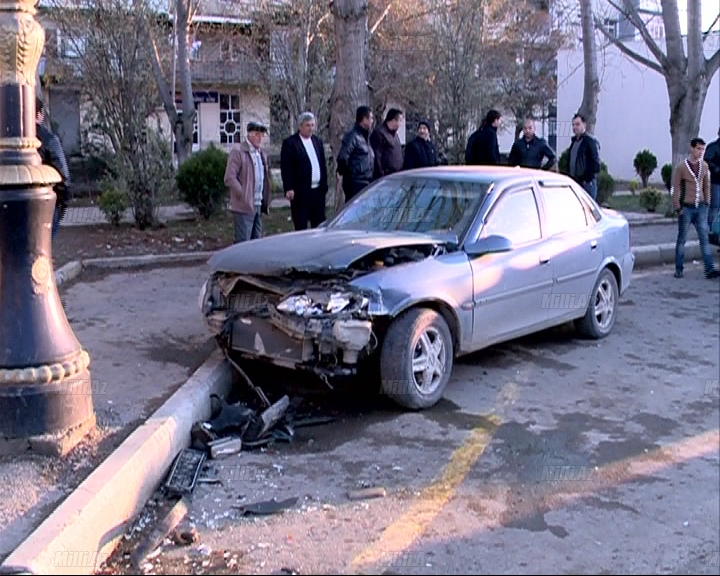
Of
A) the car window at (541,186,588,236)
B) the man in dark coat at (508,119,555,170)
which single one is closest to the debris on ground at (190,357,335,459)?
the car window at (541,186,588,236)

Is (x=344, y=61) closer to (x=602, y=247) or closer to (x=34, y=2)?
(x=602, y=247)

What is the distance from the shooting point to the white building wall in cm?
3409

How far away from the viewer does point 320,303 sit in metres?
6.63

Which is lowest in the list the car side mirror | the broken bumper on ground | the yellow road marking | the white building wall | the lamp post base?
the yellow road marking

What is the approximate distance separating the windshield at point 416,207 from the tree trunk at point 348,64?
4819 millimetres

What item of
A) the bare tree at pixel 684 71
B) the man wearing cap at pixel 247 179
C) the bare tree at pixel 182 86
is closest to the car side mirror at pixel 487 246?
the man wearing cap at pixel 247 179

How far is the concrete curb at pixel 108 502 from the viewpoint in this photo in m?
4.24

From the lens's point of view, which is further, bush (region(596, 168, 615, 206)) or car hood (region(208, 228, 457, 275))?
bush (region(596, 168, 615, 206))

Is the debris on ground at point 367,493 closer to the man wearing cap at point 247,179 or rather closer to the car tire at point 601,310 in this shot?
the car tire at point 601,310

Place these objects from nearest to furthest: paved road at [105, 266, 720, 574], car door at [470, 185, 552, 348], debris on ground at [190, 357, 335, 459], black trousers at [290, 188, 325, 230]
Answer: paved road at [105, 266, 720, 574] < debris on ground at [190, 357, 335, 459] < car door at [470, 185, 552, 348] < black trousers at [290, 188, 325, 230]

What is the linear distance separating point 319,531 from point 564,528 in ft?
4.07

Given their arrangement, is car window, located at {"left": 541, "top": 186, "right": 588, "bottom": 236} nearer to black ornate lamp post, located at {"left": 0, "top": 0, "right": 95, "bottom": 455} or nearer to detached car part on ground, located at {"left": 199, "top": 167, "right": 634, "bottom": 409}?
detached car part on ground, located at {"left": 199, "top": 167, "right": 634, "bottom": 409}

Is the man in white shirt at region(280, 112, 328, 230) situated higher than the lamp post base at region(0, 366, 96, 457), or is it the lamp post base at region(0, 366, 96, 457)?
the man in white shirt at region(280, 112, 328, 230)

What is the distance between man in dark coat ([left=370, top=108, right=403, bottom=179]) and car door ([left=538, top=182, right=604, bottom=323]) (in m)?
3.54
